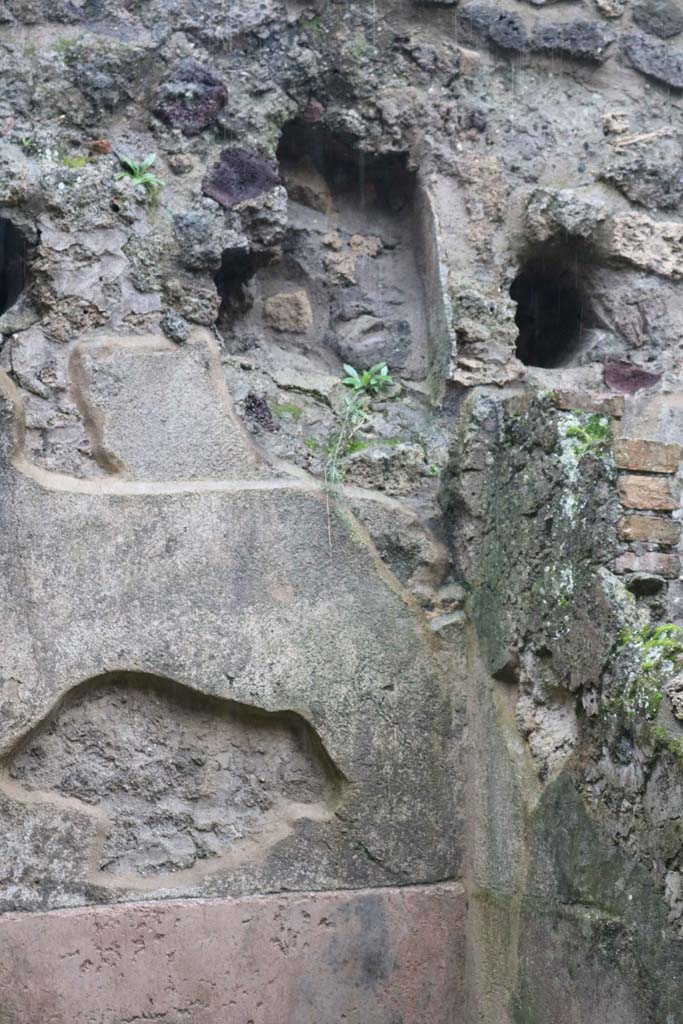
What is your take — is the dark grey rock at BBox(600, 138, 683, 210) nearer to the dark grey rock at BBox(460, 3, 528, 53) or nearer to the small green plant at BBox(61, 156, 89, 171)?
Answer: the dark grey rock at BBox(460, 3, 528, 53)

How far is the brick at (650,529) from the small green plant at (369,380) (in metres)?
1.25

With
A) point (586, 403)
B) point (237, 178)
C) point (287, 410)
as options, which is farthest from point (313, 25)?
point (586, 403)

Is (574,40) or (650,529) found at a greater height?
(574,40)

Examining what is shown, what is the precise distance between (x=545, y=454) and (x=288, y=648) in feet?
3.20

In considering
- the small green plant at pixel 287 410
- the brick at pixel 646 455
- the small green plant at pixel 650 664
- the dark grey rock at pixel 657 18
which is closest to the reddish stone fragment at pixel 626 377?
the brick at pixel 646 455

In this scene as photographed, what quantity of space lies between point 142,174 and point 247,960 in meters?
2.53

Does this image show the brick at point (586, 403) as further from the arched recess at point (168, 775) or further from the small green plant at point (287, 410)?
the arched recess at point (168, 775)

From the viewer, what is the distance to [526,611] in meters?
4.12

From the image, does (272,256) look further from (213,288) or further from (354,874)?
(354,874)

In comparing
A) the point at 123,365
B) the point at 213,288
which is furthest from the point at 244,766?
the point at 213,288

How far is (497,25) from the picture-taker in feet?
16.9

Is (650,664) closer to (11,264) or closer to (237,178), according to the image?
(237,178)

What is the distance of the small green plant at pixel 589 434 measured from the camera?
398cm

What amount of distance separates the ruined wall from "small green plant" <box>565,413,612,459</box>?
2 cm
